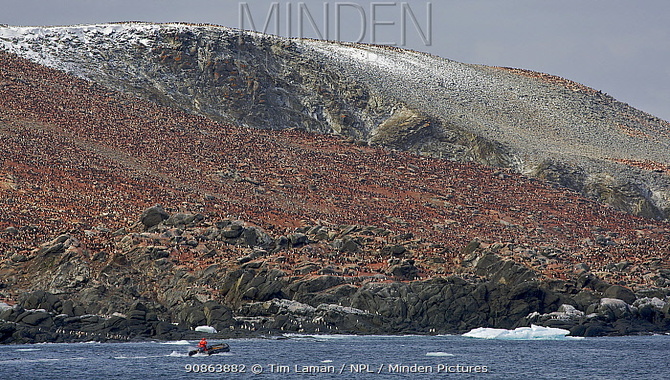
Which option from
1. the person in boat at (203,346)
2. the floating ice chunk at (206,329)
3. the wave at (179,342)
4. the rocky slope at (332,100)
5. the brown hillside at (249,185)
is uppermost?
the rocky slope at (332,100)

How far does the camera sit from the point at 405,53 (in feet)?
582

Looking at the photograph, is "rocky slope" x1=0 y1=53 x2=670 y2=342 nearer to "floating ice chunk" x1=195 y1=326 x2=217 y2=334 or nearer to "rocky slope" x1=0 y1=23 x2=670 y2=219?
"floating ice chunk" x1=195 y1=326 x2=217 y2=334

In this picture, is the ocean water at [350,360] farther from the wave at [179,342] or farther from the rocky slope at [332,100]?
the rocky slope at [332,100]

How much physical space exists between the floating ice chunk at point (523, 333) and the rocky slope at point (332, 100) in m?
54.8

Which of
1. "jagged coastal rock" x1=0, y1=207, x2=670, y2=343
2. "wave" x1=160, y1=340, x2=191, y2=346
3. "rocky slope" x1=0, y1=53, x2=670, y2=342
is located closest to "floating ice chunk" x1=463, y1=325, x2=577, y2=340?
"jagged coastal rock" x1=0, y1=207, x2=670, y2=343

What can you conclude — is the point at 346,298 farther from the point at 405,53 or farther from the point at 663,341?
the point at 405,53

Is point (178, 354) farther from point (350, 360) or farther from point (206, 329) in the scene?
point (350, 360)

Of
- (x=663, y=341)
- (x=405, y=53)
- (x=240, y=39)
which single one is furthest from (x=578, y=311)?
(x=405, y=53)

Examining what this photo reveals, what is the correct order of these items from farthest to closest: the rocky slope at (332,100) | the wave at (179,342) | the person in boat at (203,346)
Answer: the rocky slope at (332,100) → the wave at (179,342) → the person in boat at (203,346)

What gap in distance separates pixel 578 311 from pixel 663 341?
7669 mm

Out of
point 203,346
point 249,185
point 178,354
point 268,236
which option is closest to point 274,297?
point 268,236

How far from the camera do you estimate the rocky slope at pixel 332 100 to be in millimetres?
129750

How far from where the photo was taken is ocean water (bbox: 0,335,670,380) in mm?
56594

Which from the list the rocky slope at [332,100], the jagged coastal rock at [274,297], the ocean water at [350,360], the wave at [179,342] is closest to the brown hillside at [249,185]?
the jagged coastal rock at [274,297]
